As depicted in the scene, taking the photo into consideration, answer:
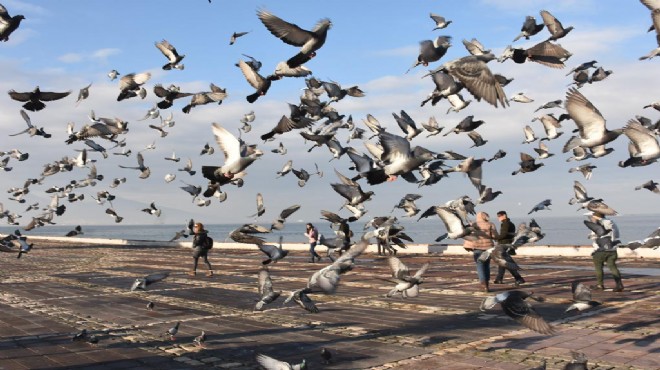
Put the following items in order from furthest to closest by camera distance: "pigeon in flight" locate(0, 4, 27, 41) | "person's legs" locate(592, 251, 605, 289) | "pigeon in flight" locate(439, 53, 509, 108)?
"person's legs" locate(592, 251, 605, 289) → "pigeon in flight" locate(0, 4, 27, 41) → "pigeon in flight" locate(439, 53, 509, 108)

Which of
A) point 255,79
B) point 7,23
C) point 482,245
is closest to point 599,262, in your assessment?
point 482,245

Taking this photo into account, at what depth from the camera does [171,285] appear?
633 inches

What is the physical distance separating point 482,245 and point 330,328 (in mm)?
5794

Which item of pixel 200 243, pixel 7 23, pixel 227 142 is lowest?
pixel 200 243

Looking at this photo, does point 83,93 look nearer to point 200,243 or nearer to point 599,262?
point 200,243

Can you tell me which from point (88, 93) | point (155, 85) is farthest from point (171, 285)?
point (155, 85)

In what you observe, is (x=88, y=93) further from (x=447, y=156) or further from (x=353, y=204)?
(x=447, y=156)

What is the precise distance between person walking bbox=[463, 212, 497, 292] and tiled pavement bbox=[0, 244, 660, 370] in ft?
1.29

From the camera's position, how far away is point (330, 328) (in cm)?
927

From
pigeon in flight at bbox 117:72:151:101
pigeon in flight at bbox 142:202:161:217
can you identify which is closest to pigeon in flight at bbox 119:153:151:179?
pigeon in flight at bbox 142:202:161:217

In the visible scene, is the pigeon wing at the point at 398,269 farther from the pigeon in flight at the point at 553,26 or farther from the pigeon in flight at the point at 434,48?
the pigeon in flight at the point at 553,26

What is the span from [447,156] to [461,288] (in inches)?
219

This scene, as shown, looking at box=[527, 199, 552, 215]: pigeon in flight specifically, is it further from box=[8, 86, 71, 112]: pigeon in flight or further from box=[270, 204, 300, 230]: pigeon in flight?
box=[8, 86, 71, 112]: pigeon in flight

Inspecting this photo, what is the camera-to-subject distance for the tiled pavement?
7188 mm
